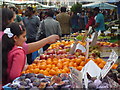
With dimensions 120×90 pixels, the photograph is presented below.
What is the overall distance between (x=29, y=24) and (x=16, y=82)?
4.89 meters

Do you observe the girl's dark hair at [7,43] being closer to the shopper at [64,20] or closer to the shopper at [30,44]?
the shopper at [30,44]

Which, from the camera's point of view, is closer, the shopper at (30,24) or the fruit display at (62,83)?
the fruit display at (62,83)

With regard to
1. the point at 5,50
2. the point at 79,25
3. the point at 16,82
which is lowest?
the point at 79,25

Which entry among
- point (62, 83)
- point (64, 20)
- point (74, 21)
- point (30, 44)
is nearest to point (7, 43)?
point (30, 44)

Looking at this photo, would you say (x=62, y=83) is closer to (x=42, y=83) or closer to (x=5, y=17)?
(x=42, y=83)

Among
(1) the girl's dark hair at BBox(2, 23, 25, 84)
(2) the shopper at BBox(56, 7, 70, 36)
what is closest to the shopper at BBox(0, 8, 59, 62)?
(1) the girl's dark hair at BBox(2, 23, 25, 84)

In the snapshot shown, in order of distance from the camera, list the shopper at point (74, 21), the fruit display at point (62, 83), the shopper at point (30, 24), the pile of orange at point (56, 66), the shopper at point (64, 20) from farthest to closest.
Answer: the shopper at point (74, 21) → the shopper at point (64, 20) → the shopper at point (30, 24) → the pile of orange at point (56, 66) → the fruit display at point (62, 83)

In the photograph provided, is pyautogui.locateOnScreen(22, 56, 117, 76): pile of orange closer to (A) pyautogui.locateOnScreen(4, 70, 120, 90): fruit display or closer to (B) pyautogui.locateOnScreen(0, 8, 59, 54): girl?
(B) pyautogui.locateOnScreen(0, 8, 59, 54): girl

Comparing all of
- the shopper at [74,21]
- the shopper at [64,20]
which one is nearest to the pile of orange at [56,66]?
the shopper at [64,20]

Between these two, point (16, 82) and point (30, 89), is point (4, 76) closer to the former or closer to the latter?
point (16, 82)

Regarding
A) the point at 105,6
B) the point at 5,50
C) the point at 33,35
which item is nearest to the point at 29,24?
the point at 33,35

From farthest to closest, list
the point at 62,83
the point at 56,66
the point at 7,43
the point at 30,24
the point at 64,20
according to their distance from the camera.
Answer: the point at 64,20, the point at 30,24, the point at 56,66, the point at 7,43, the point at 62,83

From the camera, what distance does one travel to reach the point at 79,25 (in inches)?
523

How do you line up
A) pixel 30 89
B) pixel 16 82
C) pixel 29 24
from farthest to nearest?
pixel 29 24
pixel 16 82
pixel 30 89
